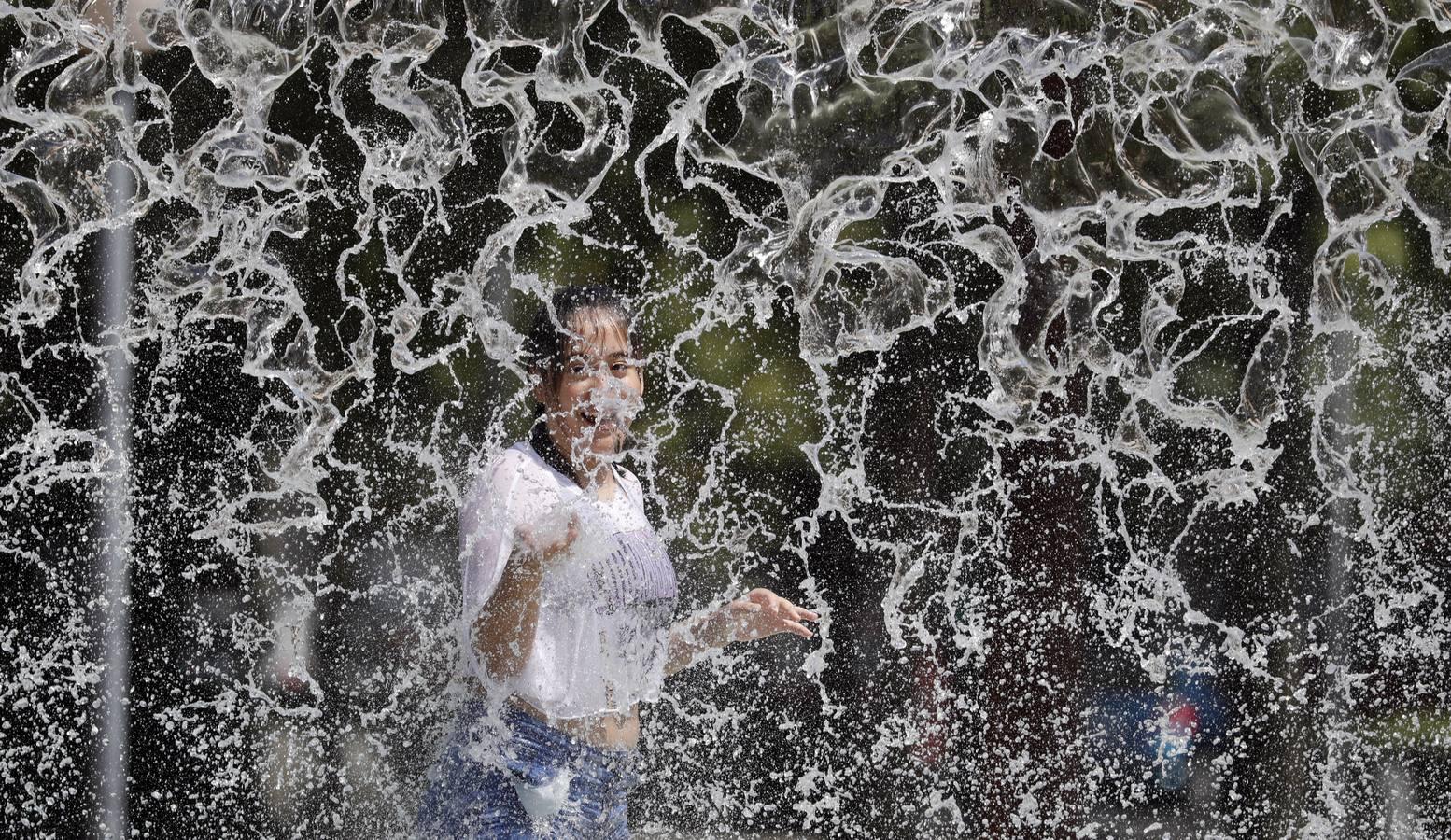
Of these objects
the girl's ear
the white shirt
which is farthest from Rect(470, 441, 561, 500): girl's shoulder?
the girl's ear

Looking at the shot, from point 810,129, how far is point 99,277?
364 centimetres

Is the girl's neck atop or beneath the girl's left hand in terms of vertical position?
atop

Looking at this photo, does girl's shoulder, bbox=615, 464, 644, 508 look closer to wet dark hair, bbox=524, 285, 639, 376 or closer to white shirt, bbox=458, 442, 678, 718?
white shirt, bbox=458, 442, 678, 718

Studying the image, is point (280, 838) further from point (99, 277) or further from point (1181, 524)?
point (1181, 524)

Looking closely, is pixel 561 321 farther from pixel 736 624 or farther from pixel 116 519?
pixel 116 519

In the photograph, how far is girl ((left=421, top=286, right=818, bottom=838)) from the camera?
2.55 meters

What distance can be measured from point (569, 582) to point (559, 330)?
50 cm

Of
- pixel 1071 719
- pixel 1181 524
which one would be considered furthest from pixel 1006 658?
pixel 1181 524

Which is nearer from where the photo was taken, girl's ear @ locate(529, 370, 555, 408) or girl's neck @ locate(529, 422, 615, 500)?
girl's neck @ locate(529, 422, 615, 500)

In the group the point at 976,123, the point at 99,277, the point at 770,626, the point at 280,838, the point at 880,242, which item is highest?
the point at 99,277

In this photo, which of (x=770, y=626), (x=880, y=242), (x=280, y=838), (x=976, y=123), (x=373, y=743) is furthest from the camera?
(x=880, y=242)

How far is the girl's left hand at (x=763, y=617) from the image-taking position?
2.82 meters

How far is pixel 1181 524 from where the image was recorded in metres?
5.83

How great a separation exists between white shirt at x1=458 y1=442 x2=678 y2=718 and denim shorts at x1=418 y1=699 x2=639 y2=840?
6cm
